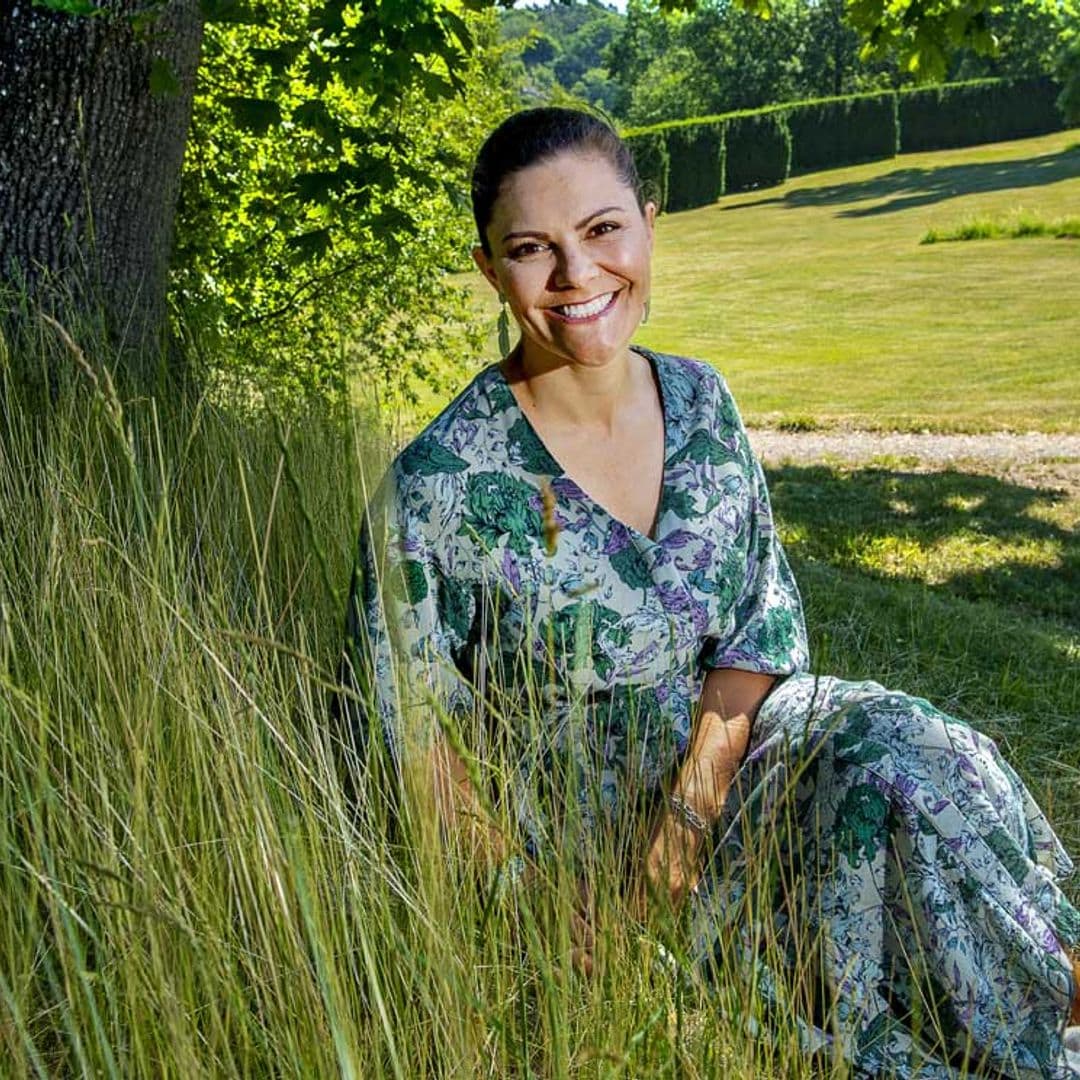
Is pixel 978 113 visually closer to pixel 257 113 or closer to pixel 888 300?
pixel 888 300

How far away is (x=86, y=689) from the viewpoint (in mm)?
1824

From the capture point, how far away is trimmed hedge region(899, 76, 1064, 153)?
1756 inches

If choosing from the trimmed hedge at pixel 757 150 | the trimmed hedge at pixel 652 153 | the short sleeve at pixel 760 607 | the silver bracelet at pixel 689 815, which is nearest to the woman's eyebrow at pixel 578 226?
the short sleeve at pixel 760 607

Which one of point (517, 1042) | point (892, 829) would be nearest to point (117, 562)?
point (517, 1042)

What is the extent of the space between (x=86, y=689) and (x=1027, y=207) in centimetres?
3002

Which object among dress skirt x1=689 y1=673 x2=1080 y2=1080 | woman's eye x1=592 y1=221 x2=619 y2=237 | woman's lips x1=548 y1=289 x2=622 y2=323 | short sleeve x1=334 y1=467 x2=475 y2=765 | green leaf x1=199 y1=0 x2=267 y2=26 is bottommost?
dress skirt x1=689 y1=673 x2=1080 y2=1080

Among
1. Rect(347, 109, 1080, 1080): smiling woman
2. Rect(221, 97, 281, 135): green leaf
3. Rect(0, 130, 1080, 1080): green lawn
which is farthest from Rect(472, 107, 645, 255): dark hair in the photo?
Rect(221, 97, 281, 135): green leaf

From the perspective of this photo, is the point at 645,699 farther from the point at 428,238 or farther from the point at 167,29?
the point at 428,238

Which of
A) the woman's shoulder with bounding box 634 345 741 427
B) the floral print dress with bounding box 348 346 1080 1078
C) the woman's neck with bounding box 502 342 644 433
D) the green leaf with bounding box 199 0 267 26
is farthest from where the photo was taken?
the green leaf with bounding box 199 0 267 26

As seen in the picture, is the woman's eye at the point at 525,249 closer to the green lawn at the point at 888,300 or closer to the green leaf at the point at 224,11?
the green leaf at the point at 224,11

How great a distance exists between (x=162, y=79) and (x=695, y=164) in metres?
38.5

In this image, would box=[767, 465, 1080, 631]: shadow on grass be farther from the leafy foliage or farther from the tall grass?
the tall grass

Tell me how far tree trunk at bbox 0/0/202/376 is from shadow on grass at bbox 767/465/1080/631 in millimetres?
3412

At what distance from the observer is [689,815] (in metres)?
2.13
